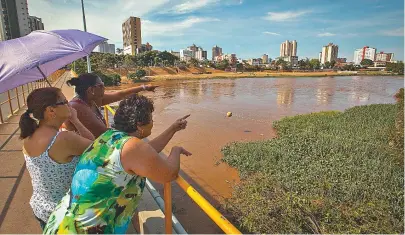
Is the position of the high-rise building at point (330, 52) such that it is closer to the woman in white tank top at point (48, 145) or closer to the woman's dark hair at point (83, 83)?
the woman's dark hair at point (83, 83)

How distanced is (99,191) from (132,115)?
448mm

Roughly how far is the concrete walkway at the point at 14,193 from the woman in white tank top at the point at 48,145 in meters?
1.15

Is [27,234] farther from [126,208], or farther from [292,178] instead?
[292,178]

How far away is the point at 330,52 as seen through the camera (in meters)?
149

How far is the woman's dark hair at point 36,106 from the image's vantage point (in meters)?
1.68

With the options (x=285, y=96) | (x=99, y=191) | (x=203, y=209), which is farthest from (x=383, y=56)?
(x=99, y=191)

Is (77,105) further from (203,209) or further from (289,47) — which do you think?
(289,47)

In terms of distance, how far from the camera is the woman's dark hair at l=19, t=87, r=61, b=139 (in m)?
1.68

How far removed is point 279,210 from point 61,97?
3.64 meters

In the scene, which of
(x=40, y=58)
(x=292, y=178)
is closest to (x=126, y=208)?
(x=40, y=58)

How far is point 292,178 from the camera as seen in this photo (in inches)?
208

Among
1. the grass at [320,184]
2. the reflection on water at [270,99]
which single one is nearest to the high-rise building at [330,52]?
the reflection on water at [270,99]

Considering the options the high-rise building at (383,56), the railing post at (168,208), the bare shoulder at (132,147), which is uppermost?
the high-rise building at (383,56)

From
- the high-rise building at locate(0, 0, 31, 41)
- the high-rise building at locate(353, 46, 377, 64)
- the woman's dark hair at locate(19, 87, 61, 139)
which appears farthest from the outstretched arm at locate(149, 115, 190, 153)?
the high-rise building at locate(353, 46, 377, 64)
